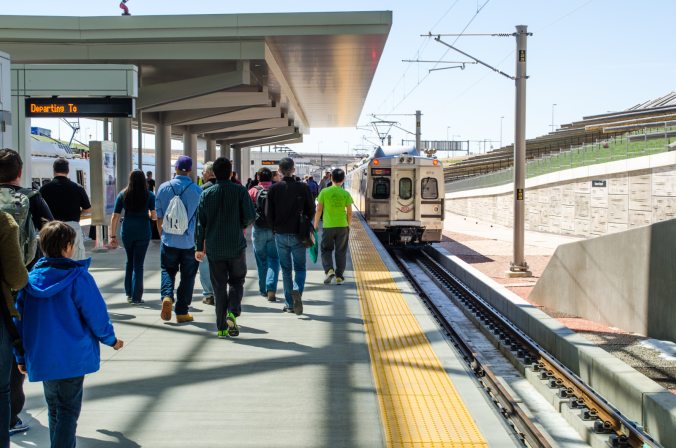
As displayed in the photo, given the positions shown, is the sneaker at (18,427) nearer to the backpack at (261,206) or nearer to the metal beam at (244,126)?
the backpack at (261,206)

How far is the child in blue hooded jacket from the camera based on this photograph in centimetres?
402

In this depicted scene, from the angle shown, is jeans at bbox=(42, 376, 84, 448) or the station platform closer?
jeans at bbox=(42, 376, 84, 448)

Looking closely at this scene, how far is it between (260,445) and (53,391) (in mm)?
1254

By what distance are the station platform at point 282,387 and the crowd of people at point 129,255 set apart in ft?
1.36

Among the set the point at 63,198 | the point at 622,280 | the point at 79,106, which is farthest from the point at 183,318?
the point at 79,106

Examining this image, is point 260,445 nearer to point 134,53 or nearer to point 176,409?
point 176,409

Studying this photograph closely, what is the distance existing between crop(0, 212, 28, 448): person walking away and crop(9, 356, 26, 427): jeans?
354mm

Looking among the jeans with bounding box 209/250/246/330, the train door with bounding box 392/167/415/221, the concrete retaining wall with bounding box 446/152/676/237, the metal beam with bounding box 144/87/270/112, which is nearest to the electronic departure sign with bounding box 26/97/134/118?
the jeans with bounding box 209/250/246/330

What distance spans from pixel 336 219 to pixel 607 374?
468cm

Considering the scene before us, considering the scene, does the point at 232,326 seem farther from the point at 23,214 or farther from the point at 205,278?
the point at 23,214

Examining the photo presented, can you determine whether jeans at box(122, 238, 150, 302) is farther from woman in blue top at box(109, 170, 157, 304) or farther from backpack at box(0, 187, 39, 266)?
backpack at box(0, 187, 39, 266)

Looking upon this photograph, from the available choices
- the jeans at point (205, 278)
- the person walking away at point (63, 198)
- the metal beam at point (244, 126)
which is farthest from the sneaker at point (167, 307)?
the metal beam at point (244, 126)

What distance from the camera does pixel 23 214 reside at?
4.82 meters

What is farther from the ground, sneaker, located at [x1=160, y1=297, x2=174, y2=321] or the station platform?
sneaker, located at [x1=160, y1=297, x2=174, y2=321]
